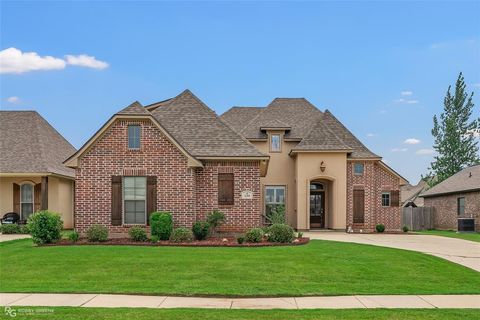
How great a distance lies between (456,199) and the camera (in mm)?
36125

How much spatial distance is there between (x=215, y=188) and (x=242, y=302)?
11357mm

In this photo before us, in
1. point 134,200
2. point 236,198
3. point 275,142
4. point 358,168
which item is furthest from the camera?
point 275,142

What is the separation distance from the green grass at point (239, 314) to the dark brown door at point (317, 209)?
785 inches

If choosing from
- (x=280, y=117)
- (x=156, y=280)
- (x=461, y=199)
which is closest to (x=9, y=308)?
(x=156, y=280)

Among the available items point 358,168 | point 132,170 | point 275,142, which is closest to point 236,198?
point 132,170

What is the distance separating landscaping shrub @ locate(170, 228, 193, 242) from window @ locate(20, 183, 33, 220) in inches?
455

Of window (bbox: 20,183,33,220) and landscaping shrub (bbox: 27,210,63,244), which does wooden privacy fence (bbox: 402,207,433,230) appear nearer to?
window (bbox: 20,183,33,220)

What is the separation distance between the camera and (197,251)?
1477 centimetres

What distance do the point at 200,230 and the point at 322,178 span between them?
412 inches

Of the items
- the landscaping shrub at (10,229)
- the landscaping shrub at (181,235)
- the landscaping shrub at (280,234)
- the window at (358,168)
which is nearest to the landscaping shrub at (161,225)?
the landscaping shrub at (181,235)

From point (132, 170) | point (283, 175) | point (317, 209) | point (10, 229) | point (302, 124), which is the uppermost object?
point (302, 124)

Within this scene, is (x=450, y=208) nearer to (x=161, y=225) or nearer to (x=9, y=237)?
(x=161, y=225)

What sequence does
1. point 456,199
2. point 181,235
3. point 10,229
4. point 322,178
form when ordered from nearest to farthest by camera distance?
point 181,235 < point 10,229 < point 322,178 < point 456,199

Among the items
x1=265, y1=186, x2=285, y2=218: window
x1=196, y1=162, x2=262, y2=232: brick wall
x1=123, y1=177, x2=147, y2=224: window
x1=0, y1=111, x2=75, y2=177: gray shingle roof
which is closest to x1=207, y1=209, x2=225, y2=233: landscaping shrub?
x1=196, y1=162, x2=262, y2=232: brick wall
